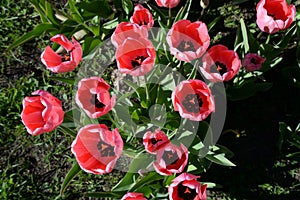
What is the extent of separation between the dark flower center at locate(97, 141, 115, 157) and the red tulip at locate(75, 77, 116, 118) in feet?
0.46

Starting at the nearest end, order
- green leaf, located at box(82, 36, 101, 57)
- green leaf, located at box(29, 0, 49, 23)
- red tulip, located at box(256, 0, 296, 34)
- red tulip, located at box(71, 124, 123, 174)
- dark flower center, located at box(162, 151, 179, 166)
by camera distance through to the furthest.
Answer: red tulip, located at box(71, 124, 123, 174) < dark flower center, located at box(162, 151, 179, 166) < red tulip, located at box(256, 0, 296, 34) < green leaf, located at box(29, 0, 49, 23) < green leaf, located at box(82, 36, 101, 57)

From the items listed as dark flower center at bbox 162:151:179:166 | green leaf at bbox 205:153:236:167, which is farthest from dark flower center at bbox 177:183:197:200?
green leaf at bbox 205:153:236:167

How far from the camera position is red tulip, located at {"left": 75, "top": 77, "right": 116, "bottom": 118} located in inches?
65.4

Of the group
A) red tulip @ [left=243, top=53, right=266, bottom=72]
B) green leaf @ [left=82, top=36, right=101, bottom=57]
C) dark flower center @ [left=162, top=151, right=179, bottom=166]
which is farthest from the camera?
green leaf @ [left=82, top=36, right=101, bottom=57]

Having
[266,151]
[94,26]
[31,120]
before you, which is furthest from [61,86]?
[266,151]

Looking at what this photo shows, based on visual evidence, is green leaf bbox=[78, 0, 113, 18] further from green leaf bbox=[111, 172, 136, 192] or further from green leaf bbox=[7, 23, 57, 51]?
green leaf bbox=[111, 172, 136, 192]

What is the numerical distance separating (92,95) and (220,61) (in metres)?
0.54

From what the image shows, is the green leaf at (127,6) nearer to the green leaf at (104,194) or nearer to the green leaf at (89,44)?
the green leaf at (89,44)

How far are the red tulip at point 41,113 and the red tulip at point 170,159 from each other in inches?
15.1

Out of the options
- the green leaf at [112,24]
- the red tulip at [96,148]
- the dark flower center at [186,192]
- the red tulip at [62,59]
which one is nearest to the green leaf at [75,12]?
the green leaf at [112,24]

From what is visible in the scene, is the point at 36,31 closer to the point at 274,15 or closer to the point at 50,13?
the point at 50,13

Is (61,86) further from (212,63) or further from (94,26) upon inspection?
(212,63)

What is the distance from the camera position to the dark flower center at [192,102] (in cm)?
174

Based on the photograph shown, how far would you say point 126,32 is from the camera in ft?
5.86
